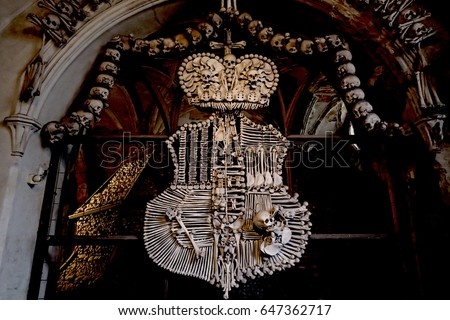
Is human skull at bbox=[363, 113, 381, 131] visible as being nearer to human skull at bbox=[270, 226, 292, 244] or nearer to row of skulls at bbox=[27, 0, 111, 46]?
human skull at bbox=[270, 226, 292, 244]

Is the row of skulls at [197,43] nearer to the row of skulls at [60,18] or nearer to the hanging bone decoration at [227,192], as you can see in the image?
the hanging bone decoration at [227,192]

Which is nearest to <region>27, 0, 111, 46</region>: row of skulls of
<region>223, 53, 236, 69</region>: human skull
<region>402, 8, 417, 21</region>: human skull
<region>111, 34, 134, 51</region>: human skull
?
<region>111, 34, 134, 51</region>: human skull

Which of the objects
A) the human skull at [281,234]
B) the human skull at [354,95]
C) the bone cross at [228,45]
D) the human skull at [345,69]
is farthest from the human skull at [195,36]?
the human skull at [281,234]

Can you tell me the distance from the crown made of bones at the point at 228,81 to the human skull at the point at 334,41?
1.70 ft

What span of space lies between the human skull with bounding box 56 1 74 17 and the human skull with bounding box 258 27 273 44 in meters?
1.52

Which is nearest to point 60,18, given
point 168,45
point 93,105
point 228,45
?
point 93,105

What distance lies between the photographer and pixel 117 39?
2.97 m

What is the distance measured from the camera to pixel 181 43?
2.97m

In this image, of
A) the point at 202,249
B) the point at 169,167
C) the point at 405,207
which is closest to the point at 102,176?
the point at 169,167

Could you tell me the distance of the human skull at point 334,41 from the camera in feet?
9.57

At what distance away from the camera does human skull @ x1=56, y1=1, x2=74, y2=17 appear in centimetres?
282

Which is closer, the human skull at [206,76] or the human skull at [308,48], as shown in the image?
the human skull at [206,76]

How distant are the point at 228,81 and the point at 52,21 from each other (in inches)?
56.1

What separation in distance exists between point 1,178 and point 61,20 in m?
1.28
